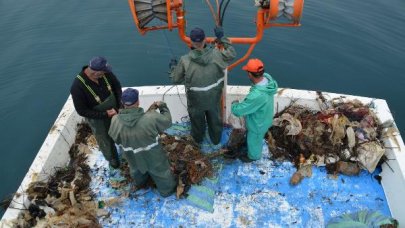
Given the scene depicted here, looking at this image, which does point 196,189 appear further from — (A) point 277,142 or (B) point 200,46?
(B) point 200,46

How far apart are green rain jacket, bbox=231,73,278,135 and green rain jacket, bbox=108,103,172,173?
92 centimetres

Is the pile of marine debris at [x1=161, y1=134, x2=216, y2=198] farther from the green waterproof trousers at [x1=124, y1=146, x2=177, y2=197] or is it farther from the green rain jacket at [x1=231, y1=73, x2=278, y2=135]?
the green rain jacket at [x1=231, y1=73, x2=278, y2=135]

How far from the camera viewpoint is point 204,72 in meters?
4.09

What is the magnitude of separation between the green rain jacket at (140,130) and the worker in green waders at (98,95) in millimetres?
519

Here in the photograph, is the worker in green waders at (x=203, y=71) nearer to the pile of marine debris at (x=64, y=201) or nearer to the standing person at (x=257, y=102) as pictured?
the standing person at (x=257, y=102)

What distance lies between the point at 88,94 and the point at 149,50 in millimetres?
Result: 4444

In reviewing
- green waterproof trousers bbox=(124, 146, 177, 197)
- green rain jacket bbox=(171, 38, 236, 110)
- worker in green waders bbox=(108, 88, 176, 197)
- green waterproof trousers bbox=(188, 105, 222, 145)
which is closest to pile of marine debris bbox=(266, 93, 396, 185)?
green waterproof trousers bbox=(188, 105, 222, 145)

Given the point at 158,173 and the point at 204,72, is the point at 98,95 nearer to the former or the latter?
the point at 158,173

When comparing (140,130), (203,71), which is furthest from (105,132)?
(203,71)

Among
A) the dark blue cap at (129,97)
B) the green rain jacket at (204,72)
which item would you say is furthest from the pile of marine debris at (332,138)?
the dark blue cap at (129,97)

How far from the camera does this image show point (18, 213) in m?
3.83

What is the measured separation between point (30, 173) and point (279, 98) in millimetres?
3486

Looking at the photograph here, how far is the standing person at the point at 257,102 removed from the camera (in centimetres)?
388

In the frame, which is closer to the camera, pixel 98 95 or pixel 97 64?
pixel 97 64
